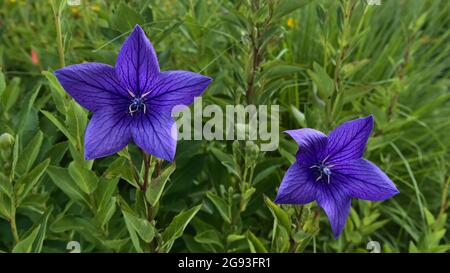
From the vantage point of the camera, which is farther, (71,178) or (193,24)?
(193,24)

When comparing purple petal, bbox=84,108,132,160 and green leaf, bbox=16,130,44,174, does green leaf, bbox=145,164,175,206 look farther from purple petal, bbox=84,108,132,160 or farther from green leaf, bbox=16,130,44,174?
green leaf, bbox=16,130,44,174

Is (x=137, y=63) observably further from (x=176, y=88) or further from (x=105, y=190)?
(x=105, y=190)

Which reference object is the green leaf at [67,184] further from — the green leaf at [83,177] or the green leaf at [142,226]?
the green leaf at [142,226]

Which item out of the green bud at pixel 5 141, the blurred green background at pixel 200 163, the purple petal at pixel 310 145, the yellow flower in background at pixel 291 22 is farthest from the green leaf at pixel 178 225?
the yellow flower in background at pixel 291 22

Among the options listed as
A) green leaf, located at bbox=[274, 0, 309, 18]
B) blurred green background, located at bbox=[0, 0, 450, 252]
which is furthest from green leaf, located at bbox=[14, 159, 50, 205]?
green leaf, located at bbox=[274, 0, 309, 18]
